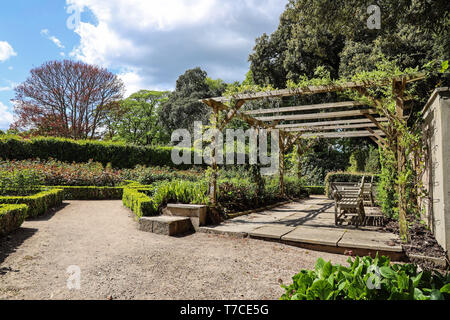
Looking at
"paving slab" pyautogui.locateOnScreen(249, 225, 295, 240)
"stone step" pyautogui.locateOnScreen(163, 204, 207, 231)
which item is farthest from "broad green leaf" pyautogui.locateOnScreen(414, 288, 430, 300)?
"stone step" pyautogui.locateOnScreen(163, 204, 207, 231)

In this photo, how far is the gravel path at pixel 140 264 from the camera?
263 cm

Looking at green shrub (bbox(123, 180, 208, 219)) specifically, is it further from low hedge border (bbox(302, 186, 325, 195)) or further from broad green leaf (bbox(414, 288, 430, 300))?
low hedge border (bbox(302, 186, 325, 195))

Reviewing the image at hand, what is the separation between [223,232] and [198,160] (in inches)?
480

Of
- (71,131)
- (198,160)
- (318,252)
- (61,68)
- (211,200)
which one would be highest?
(61,68)

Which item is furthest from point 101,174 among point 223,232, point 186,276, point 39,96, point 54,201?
point 39,96

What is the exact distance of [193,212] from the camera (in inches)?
211

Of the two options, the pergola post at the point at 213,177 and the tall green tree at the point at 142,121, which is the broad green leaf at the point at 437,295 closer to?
the pergola post at the point at 213,177

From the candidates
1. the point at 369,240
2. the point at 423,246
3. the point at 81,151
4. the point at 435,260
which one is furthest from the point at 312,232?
the point at 81,151

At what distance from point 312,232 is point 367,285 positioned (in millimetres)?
3362

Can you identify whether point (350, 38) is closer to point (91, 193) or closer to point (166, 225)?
point (166, 225)

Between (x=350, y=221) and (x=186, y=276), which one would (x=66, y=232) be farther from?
(x=350, y=221)

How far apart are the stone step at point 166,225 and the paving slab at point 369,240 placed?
108 inches

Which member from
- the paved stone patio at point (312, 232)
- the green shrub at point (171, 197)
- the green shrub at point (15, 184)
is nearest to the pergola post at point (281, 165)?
the paved stone patio at point (312, 232)

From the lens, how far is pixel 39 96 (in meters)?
19.8
